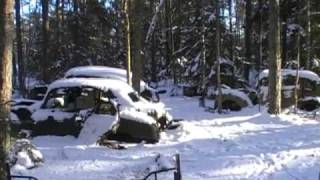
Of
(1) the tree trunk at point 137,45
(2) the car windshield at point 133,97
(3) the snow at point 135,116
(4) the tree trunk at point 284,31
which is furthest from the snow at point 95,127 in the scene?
(4) the tree trunk at point 284,31

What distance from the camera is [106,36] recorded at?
158ft

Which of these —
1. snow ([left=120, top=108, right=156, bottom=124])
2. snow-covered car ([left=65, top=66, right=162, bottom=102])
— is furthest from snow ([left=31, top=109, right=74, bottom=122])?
snow-covered car ([left=65, top=66, right=162, bottom=102])

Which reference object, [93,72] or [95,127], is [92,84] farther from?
[93,72]

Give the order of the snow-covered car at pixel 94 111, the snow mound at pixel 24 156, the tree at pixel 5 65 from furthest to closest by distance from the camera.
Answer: the snow-covered car at pixel 94 111 → the snow mound at pixel 24 156 → the tree at pixel 5 65

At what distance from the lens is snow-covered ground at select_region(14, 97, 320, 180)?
36.9 feet

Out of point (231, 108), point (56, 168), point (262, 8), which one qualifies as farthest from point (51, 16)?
point (56, 168)

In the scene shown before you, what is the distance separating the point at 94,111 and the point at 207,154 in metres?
2.85

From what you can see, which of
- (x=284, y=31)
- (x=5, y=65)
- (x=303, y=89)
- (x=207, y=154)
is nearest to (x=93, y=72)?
(x=303, y=89)

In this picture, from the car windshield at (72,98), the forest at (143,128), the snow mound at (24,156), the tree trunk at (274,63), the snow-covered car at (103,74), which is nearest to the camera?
the forest at (143,128)

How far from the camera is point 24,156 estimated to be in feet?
38.6

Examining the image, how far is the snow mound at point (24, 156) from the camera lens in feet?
37.9

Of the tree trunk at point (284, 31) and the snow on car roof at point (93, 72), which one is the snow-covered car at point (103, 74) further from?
the tree trunk at point (284, 31)

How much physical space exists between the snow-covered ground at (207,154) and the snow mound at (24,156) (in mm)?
171

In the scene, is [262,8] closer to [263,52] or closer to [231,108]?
[263,52]
